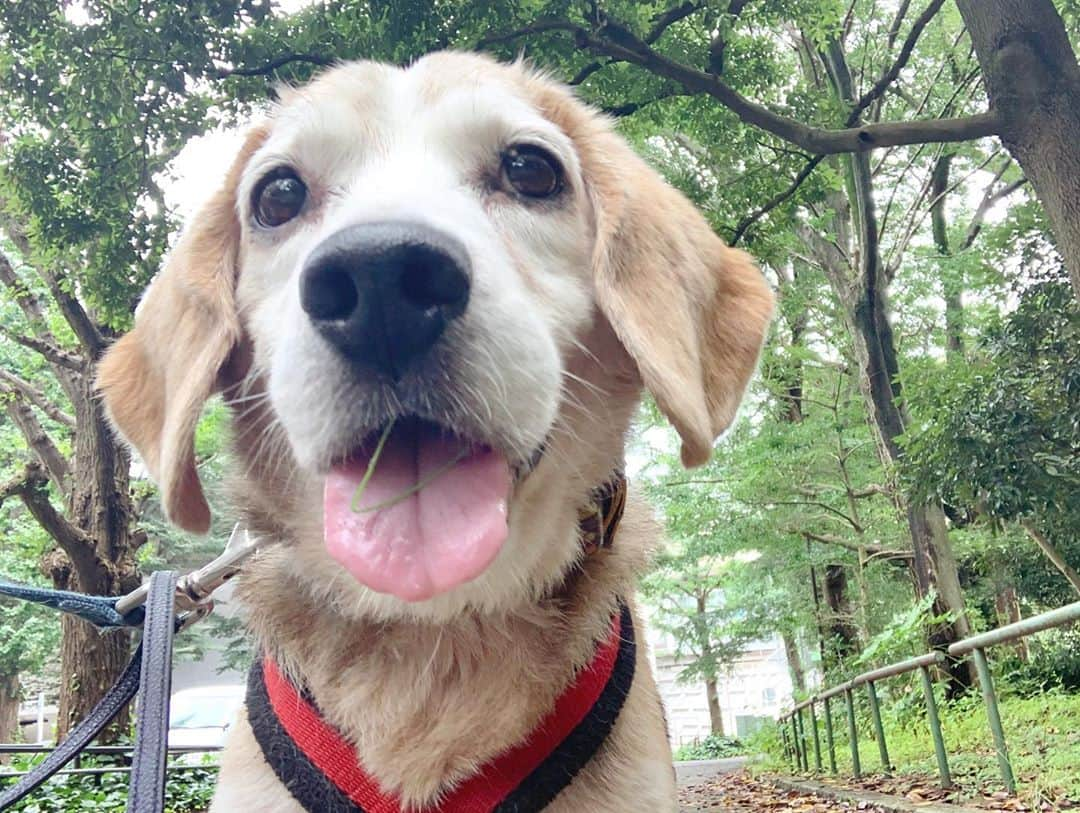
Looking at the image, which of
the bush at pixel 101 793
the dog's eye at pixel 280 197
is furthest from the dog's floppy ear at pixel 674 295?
the bush at pixel 101 793

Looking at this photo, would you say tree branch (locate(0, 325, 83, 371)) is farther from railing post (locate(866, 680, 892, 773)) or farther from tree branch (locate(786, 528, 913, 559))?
tree branch (locate(786, 528, 913, 559))

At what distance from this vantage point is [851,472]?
19.8 meters

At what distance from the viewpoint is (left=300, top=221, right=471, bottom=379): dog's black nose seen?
1.75 m

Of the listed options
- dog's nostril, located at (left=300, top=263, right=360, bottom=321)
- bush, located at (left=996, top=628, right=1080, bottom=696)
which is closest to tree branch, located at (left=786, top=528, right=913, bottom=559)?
bush, located at (left=996, top=628, right=1080, bottom=696)

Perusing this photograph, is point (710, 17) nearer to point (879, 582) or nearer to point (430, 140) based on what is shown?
point (430, 140)

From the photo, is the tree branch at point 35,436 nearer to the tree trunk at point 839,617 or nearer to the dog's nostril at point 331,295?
the dog's nostril at point 331,295

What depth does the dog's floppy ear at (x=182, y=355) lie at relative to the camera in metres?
2.45

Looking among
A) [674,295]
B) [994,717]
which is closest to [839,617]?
[994,717]

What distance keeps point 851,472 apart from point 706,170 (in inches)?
395

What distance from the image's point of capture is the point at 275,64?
8.62m

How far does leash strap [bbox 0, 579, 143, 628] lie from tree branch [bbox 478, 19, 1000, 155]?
6571 millimetres

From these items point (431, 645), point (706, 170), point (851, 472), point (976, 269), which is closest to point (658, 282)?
point (431, 645)

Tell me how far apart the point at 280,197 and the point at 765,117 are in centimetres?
740

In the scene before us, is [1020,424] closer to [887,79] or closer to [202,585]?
[887,79]
